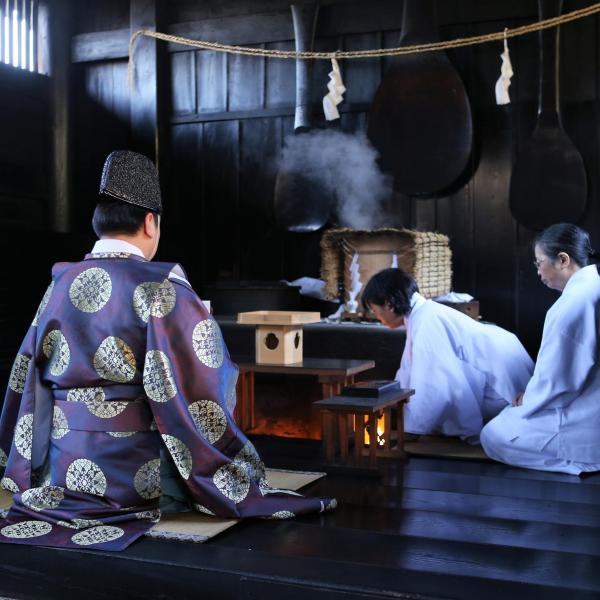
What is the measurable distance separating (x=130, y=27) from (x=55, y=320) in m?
5.36

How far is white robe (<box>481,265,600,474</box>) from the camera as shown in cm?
420

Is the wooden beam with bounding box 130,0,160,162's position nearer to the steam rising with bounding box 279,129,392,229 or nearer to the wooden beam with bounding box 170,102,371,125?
the wooden beam with bounding box 170,102,371,125

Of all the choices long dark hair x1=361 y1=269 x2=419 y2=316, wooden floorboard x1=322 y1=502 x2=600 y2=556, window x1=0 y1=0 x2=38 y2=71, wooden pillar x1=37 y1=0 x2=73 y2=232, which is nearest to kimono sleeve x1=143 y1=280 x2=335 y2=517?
wooden floorboard x1=322 y1=502 x2=600 y2=556

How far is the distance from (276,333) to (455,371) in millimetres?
1152

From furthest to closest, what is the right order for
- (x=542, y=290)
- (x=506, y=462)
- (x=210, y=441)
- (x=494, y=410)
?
(x=542, y=290)
(x=494, y=410)
(x=506, y=462)
(x=210, y=441)

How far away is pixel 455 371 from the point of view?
503 cm

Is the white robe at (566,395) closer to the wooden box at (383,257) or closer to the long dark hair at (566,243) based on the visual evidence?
the long dark hair at (566,243)

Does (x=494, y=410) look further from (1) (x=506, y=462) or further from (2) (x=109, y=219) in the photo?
(2) (x=109, y=219)

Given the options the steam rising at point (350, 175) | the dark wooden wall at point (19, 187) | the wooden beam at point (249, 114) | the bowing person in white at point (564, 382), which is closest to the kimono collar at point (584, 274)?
the bowing person in white at point (564, 382)

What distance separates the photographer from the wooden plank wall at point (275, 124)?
6.72 metres

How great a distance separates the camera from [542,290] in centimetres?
670

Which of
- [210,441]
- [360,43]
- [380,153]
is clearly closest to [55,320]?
[210,441]

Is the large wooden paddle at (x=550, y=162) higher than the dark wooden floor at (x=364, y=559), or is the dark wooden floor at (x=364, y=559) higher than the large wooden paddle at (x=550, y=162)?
the large wooden paddle at (x=550, y=162)

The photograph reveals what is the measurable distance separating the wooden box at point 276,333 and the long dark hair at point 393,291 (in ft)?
1.40
